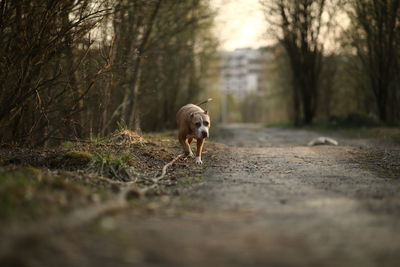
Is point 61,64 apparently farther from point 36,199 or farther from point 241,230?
point 241,230

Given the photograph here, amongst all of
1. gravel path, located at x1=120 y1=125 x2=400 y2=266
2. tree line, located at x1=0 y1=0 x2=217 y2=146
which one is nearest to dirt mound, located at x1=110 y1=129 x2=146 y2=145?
tree line, located at x1=0 y1=0 x2=217 y2=146

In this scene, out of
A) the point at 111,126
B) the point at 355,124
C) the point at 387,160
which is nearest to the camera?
the point at 387,160

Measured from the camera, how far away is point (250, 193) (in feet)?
19.5

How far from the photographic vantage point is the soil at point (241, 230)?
320 cm

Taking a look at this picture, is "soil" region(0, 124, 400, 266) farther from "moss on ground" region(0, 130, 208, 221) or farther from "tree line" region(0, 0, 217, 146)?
"tree line" region(0, 0, 217, 146)

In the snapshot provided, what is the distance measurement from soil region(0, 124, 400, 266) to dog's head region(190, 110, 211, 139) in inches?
99.2

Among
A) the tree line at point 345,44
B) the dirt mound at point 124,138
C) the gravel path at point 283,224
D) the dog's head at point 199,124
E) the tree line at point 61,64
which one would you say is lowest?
the gravel path at point 283,224

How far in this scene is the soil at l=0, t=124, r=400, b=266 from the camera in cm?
320

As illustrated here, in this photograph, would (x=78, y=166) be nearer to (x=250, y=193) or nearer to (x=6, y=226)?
(x=250, y=193)

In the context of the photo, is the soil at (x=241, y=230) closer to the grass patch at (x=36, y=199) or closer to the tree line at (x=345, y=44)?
the grass patch at (x=36, y=199)

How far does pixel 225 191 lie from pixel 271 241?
2.48 metres

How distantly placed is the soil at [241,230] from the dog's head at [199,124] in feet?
8.27

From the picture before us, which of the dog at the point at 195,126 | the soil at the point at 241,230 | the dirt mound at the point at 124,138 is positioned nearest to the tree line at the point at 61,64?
the dirt mound at the point at 124,138

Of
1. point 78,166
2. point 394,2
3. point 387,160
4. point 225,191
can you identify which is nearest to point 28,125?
point 78,166
